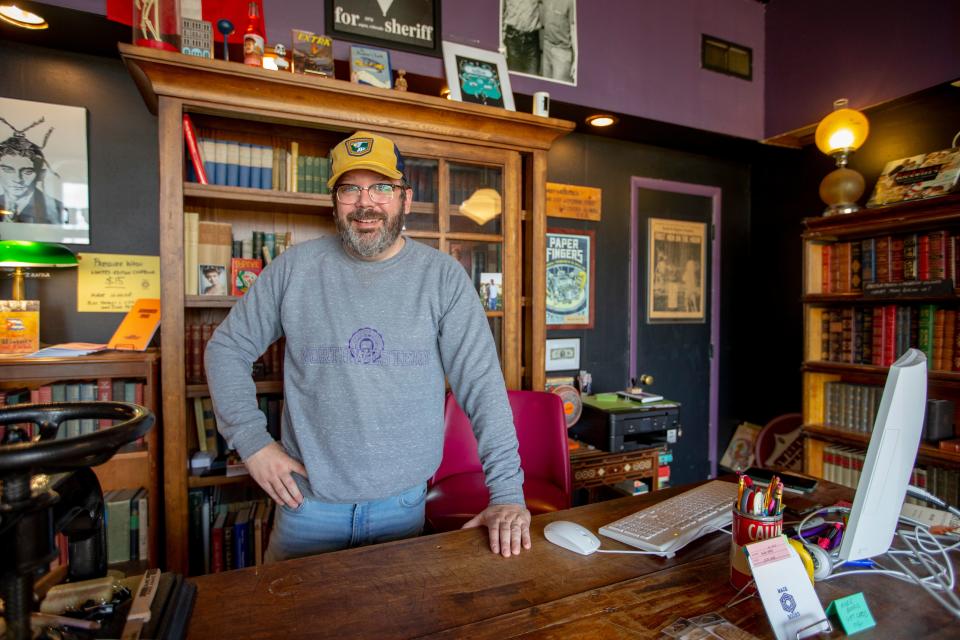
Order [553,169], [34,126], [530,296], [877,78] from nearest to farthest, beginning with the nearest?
[34,126] → [530,296] → [877,78] → [553,169]

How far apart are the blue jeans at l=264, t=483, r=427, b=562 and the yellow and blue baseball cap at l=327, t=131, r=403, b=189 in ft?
2.99

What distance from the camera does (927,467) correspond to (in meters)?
2.58

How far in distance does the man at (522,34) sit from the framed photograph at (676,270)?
142cm

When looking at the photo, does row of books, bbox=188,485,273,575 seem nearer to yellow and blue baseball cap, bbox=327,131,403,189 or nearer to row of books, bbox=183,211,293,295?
row of books, bbox=183,211,293,295

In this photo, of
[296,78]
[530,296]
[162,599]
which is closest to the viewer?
[162,599]

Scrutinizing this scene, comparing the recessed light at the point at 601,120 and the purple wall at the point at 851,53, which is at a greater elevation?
the purple wall at the point at 851,53

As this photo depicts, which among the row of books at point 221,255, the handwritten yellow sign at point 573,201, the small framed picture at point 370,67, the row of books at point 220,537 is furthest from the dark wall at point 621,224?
the row of books at point 220,537

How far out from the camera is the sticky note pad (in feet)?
2.71

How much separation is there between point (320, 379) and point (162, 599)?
0.67 metres

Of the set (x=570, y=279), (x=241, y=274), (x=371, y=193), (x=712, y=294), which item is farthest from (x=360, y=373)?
(x=712, y=294)

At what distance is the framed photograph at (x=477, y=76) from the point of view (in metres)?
2.46

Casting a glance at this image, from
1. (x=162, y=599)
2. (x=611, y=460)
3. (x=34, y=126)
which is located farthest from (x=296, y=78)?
(x=611, y=460)

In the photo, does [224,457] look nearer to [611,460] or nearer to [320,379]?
[320,379]

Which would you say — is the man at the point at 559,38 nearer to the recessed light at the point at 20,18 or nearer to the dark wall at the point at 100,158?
the dark wall at the point at 100,158
